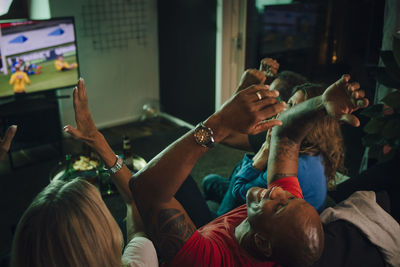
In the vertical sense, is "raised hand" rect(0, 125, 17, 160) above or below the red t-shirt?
above

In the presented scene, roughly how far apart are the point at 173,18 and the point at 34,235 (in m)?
3.86

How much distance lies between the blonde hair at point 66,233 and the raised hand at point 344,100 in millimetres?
686

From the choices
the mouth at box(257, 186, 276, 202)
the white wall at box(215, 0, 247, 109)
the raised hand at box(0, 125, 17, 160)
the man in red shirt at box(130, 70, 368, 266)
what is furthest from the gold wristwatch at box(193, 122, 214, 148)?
the white wall at box(215, 0, 247, 109)

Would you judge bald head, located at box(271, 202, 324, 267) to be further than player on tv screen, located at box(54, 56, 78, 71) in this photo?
No

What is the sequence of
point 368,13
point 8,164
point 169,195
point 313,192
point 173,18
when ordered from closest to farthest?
point 169,195
point 313,192
point 368,13
point 8,164
point 173,18

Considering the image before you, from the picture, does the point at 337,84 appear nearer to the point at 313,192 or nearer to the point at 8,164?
the point at 313,192

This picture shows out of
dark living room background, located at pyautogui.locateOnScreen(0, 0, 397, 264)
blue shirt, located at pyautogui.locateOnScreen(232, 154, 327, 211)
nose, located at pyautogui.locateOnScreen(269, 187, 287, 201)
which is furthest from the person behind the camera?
dark living room background, located at pyautogui.locateOnScreen(0, 0, 397, 264)

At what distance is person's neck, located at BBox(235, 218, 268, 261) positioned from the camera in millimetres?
1045

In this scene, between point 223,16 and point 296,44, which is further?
point 223,16

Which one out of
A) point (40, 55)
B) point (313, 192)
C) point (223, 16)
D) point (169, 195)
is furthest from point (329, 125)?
point (40, 55)

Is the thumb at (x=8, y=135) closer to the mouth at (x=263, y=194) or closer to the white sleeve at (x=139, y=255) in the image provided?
the white sleeve at (x=139, y=255)

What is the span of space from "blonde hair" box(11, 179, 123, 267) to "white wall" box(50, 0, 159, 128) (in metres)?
3.54

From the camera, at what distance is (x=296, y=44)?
10.7ft

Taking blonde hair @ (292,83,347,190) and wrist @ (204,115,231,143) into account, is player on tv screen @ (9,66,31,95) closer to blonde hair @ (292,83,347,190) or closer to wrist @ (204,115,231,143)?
blonde hair @ (292,83,347,190)
